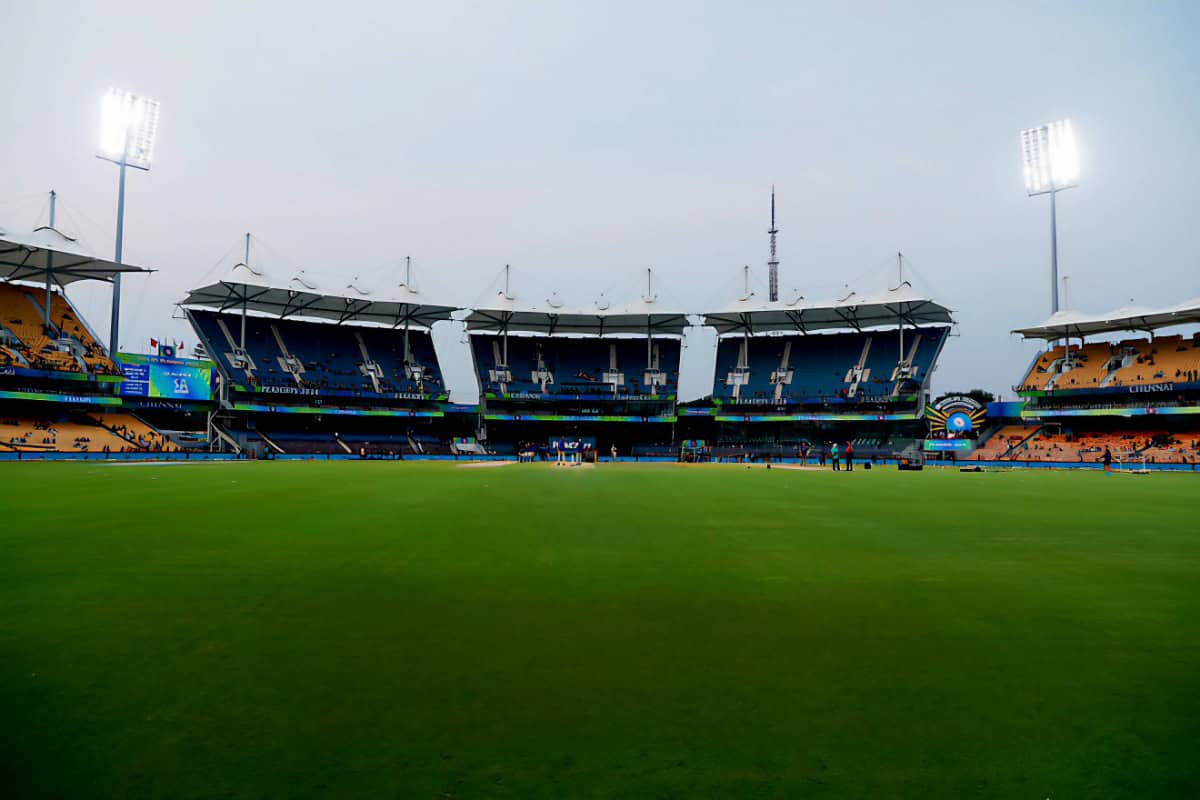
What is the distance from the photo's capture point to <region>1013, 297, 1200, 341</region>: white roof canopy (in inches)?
1927

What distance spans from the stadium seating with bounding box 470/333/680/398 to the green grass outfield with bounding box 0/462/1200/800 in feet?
184

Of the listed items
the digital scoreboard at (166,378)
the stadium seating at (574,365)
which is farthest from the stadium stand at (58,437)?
the stadium seating at (574,365)

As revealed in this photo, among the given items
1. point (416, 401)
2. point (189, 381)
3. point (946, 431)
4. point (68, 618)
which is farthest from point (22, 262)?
point (946, 431)

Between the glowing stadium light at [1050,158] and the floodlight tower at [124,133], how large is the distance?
2632 inches

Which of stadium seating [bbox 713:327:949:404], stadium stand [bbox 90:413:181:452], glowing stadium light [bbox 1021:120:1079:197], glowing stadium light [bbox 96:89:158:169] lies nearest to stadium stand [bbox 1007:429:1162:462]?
stadium seating [bbox 713:327:949:404]

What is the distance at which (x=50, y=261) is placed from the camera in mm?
48312

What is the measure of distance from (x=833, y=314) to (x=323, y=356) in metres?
49.1

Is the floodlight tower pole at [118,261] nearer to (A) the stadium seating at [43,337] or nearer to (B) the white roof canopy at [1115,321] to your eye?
(A) the stadium seating at [43,337]

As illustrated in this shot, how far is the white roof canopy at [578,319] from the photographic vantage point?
6169cm

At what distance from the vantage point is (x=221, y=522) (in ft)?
33.3

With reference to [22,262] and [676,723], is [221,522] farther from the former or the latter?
[22,262]

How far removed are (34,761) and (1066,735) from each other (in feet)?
13.8

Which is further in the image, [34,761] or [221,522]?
[221,522]

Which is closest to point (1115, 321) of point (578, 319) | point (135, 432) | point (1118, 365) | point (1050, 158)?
point (1118, 365)
